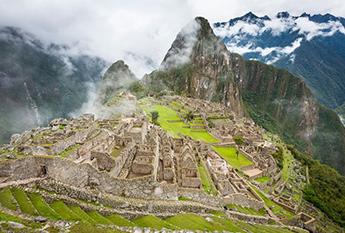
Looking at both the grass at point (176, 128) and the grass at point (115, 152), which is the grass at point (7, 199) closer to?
the grass at point (115, 152)

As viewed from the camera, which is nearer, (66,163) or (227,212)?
(66,163)

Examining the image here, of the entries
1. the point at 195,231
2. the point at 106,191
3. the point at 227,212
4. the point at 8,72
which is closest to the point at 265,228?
the point at 227,212

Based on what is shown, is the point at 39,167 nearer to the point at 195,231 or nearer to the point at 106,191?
the point at 106,191

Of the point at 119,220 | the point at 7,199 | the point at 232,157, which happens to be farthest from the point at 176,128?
the point at 7,199

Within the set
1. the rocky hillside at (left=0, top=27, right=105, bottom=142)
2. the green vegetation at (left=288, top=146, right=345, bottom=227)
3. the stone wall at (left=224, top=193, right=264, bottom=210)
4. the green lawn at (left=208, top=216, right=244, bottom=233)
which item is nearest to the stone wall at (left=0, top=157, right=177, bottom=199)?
the green lawn at (left=208, top=216, right=244, bottom=233)

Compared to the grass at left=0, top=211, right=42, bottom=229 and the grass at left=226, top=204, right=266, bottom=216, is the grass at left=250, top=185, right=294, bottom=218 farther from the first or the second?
the grass at left=0, top=211, right=42, bottom=229

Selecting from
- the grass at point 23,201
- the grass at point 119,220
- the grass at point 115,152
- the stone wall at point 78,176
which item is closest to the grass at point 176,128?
the grass at point 115,152

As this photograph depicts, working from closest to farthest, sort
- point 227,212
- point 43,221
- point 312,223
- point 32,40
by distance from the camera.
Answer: point 43,221, point 227,212, point 312,223, point 32,40
